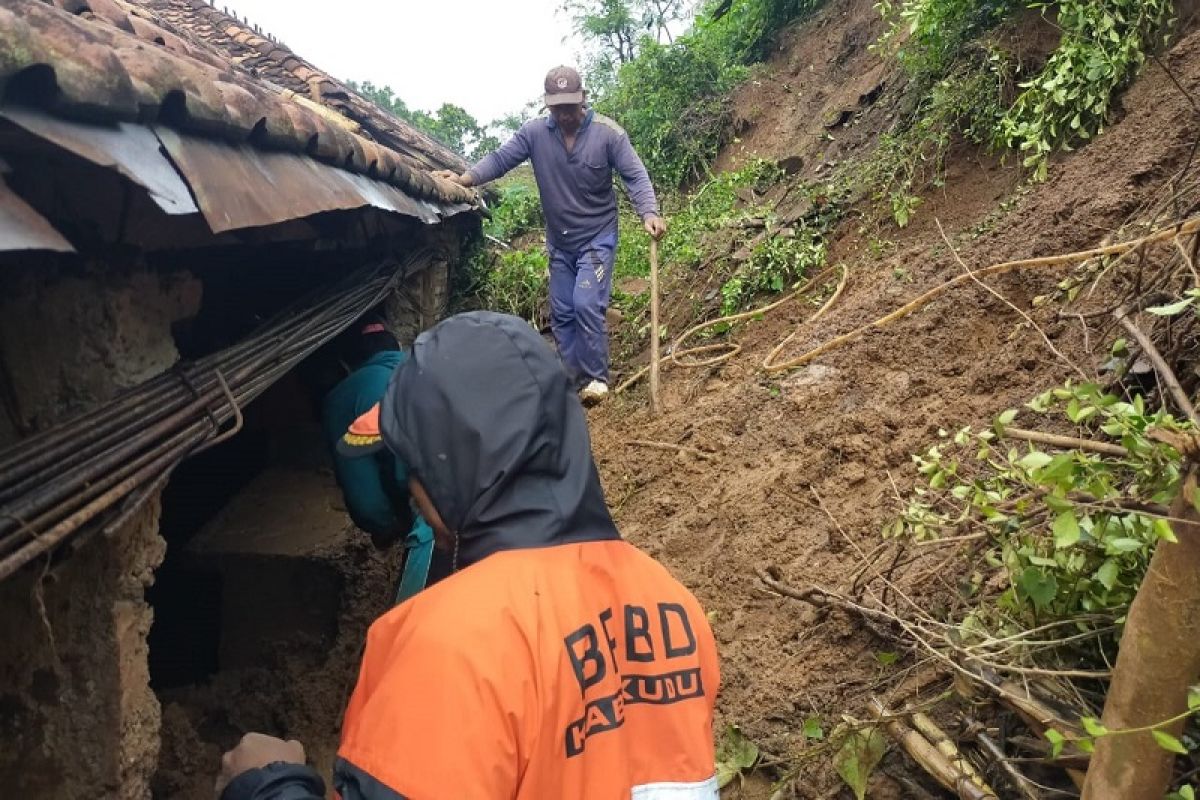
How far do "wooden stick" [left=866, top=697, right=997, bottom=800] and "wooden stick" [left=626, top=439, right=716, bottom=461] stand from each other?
2.31 metres

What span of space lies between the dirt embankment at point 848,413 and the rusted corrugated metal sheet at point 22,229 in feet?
7.48

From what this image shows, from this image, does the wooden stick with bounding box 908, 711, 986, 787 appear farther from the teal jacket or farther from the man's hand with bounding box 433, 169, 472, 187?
the man's hand with bounding box 433, 169, 472, 187

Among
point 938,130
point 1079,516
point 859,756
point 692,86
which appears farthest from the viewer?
point 692,86

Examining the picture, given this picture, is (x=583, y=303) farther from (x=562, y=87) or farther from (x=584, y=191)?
(x=562, y=87)

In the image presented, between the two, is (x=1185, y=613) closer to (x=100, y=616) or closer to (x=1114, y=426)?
(x=1114, y=426)

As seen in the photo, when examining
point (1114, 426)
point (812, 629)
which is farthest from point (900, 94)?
point (1114, 426)

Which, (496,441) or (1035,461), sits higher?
(496,441)

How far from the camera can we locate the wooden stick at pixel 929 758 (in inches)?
74.8

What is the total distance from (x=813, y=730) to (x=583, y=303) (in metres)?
3.78

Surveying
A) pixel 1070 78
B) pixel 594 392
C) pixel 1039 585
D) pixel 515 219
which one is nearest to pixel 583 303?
pixel 594 392

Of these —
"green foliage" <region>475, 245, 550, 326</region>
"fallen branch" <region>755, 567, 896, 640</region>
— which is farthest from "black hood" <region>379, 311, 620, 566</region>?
"green foliage" <region>475, 245, 550, 326</region>

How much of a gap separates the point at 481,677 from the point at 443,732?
86 millimetres

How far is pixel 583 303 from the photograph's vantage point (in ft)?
18.9

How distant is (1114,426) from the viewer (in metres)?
1.59
